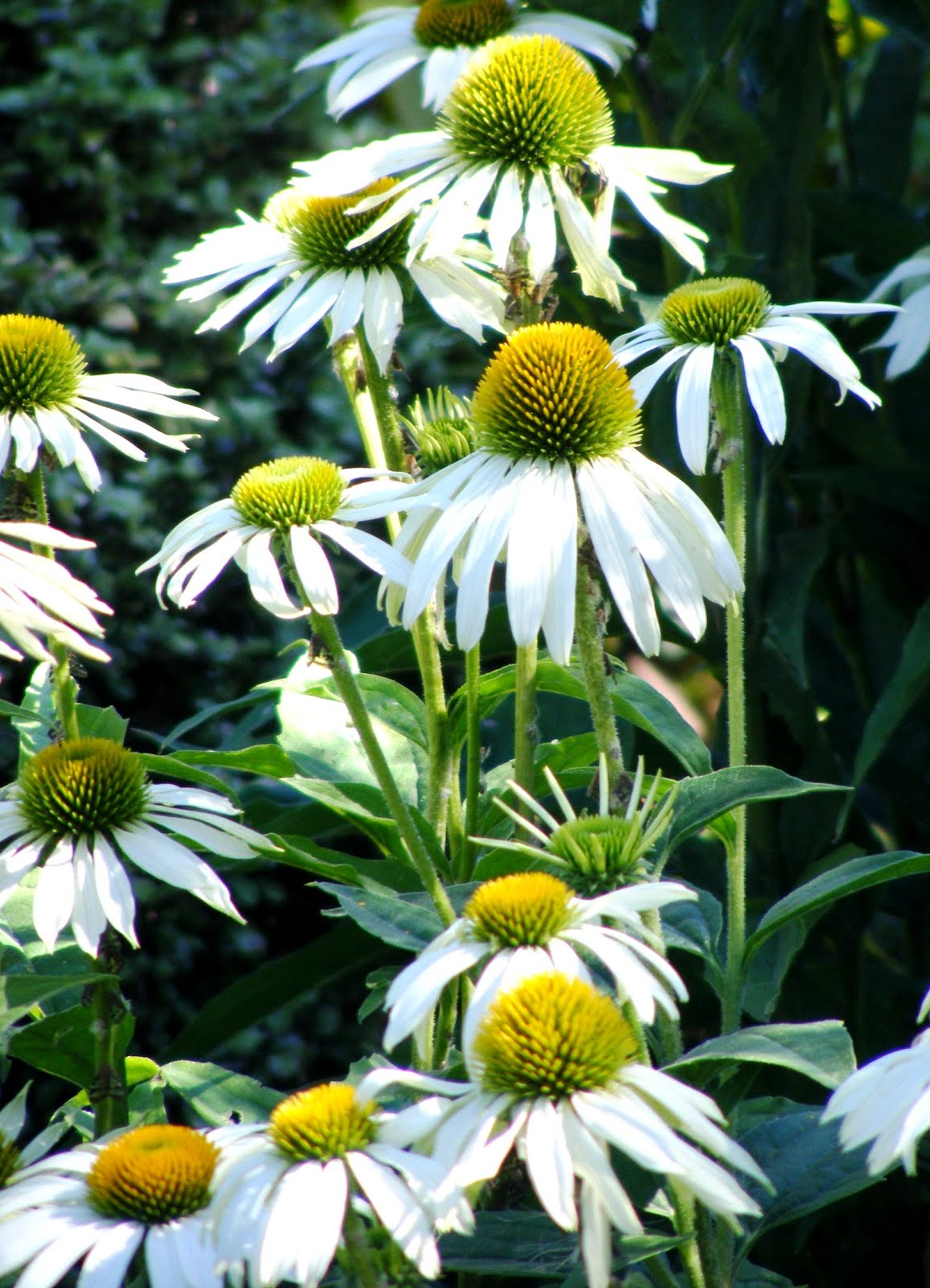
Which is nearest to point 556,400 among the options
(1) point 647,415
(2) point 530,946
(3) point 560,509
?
(3) point 560,509

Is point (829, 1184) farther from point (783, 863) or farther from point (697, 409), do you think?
point (783, 863)

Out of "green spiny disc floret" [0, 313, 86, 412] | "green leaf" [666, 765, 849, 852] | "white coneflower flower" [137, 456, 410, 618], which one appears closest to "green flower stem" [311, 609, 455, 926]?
"white coneflower flower" [137, 456, 410, 618]

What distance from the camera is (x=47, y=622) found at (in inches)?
24.7

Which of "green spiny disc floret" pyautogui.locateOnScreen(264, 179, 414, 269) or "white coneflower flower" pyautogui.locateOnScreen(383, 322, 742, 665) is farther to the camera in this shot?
"green spiny disc floret" pyautogui.locateOnScreen(264, 179, 414, 269)

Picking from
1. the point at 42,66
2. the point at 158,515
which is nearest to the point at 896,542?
the point at 158,515

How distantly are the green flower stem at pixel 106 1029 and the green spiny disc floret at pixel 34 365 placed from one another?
311 mm

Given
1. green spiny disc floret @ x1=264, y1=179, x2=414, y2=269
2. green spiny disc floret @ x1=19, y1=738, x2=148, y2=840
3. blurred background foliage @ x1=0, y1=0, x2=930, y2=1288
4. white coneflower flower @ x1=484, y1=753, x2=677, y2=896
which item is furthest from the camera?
blurred background foliage @ x1=0, y1=0, x2=930, y2=1288

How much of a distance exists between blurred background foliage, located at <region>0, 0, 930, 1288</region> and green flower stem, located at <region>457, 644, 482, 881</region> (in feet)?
0.80

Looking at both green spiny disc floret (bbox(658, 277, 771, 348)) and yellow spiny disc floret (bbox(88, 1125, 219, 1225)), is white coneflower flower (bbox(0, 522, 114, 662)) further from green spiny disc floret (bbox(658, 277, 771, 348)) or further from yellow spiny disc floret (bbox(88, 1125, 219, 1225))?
green spiny disc floret (bbox(658, 277, 771, 348))

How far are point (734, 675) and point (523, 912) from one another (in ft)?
0.73

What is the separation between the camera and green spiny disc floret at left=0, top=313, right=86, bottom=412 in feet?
2.66

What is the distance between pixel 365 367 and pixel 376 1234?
50 centimetres

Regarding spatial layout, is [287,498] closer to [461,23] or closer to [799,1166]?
[799,1166]

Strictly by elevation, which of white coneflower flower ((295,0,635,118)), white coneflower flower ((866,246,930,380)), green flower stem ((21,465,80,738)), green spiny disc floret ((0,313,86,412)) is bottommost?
green flower stem ((21,465,80,738))
